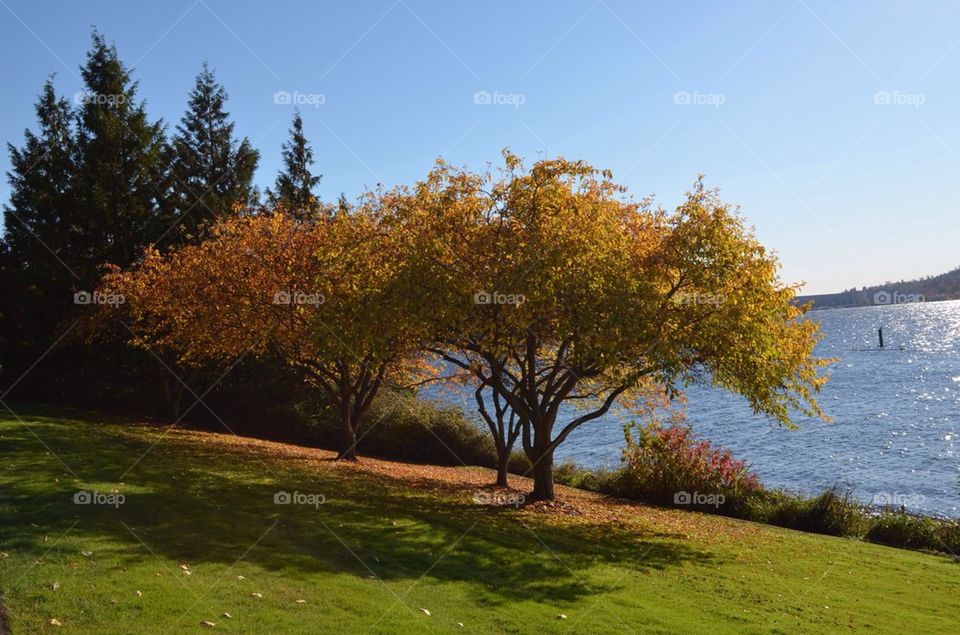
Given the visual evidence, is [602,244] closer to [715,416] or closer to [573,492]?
[573,492]

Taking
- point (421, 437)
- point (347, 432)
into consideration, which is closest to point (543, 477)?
point (347, 432)

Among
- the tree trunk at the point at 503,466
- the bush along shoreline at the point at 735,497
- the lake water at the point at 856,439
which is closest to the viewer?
the bush along shoreline at the point at 735,497

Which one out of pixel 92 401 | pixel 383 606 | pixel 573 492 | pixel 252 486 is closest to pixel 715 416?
pixel 573 492

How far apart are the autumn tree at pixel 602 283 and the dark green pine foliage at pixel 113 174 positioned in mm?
24681

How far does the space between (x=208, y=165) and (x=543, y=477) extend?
116 feet

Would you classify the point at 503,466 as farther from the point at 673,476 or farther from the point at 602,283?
the point at 602,283

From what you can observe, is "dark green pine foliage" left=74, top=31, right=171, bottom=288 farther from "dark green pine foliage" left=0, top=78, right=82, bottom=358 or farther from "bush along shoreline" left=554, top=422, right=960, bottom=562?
"bush along shoreline" left=554, top=422, right=960, bottom=562

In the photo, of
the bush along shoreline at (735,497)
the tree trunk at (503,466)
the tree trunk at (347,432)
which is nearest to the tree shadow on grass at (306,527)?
the tree trunk at (503,466)

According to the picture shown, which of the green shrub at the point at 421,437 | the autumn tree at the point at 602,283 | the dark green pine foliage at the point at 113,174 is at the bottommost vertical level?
the green shrub at the point at 421,437

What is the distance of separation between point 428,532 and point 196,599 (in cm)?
634

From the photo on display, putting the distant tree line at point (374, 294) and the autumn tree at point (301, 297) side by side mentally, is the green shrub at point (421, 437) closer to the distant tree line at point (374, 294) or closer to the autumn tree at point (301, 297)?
the distant tree line at point (374, 294)

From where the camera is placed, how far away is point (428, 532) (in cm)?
1507

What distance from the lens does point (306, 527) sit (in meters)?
14.0

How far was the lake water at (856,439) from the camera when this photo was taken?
37.3m
